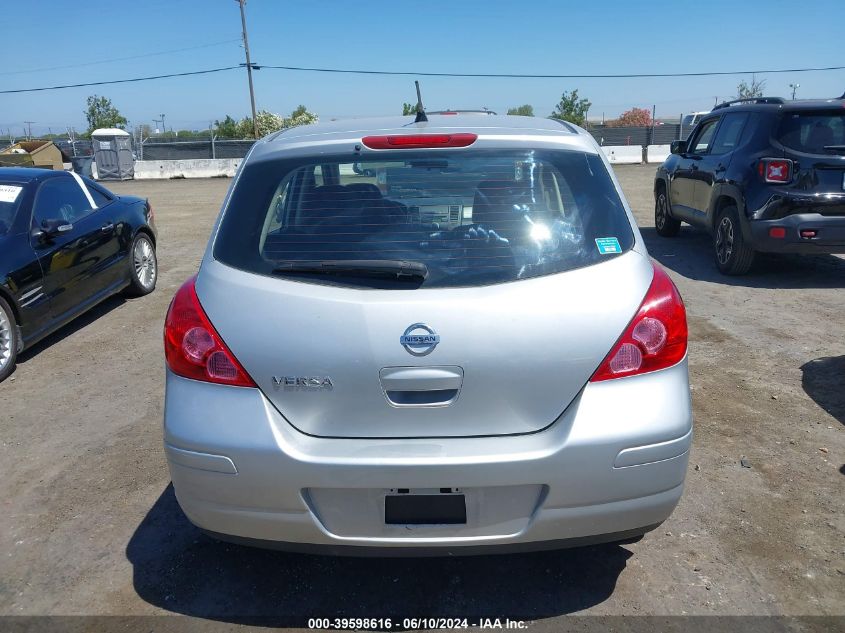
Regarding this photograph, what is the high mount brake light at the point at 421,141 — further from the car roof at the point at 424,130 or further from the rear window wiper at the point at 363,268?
the rear window wiper at the point at 363,268

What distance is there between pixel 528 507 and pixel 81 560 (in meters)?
2.07

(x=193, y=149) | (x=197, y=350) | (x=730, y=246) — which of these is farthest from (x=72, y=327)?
(x=193, y=149)

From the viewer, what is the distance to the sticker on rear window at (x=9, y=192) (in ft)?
21.0

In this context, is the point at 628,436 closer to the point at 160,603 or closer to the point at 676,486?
the point at 676,486

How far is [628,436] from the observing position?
94.9 inches

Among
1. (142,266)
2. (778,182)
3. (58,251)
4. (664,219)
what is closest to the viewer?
(58,251)

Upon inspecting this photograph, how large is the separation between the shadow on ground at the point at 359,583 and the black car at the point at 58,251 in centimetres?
338

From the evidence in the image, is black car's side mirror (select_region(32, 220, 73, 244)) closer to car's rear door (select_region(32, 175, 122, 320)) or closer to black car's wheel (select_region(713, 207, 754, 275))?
car's rear door (select_region(32, 175, 122, 320))

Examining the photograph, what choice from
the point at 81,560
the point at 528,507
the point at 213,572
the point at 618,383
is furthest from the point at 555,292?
the point at 81,560

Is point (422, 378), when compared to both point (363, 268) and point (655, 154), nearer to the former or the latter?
point (363, 268)

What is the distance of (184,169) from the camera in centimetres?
2906

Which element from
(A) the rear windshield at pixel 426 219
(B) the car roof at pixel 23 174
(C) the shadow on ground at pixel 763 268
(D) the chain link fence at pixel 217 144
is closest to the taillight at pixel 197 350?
(A) the rear windshield at pixel 426 219

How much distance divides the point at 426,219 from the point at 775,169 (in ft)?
20.4

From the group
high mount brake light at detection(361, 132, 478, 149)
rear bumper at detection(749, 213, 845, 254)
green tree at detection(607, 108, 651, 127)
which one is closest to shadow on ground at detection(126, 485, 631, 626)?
high mount brake light at detection(361, 132, 478, 149)
